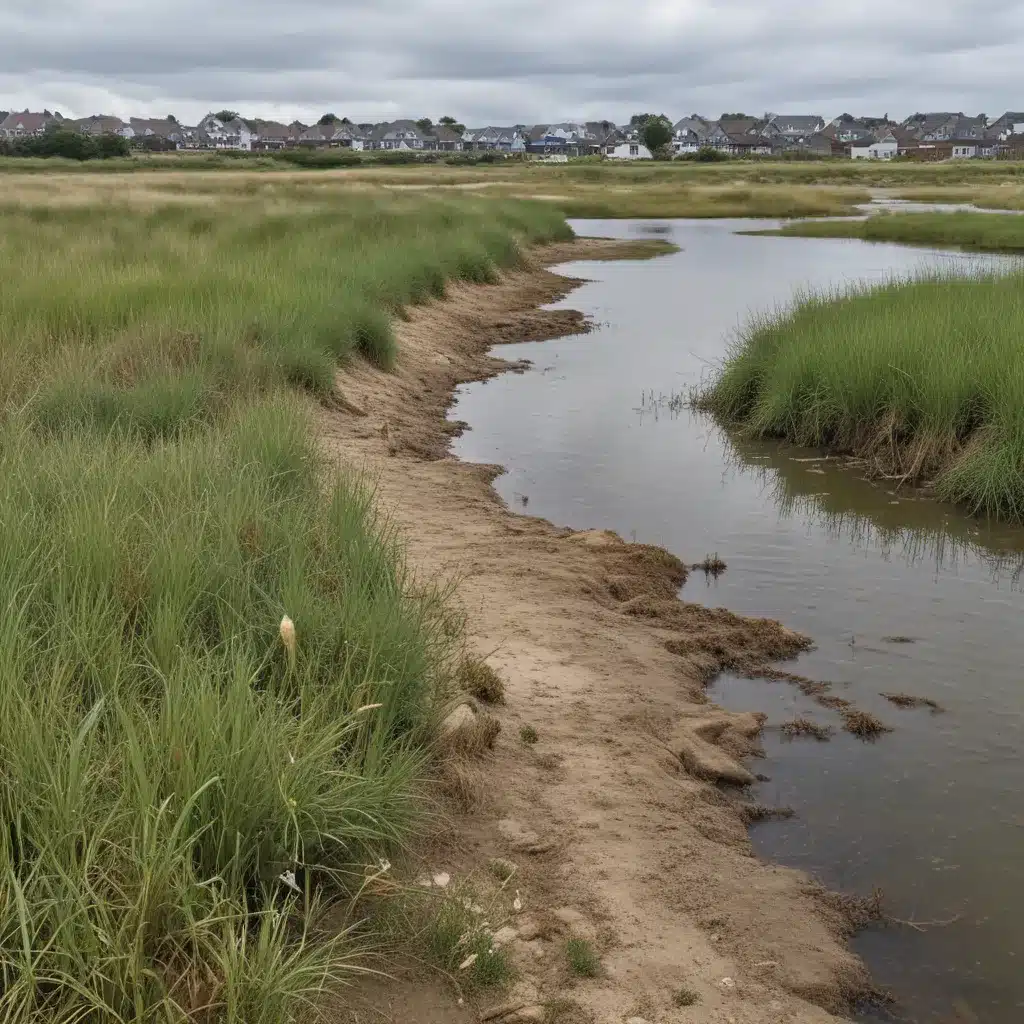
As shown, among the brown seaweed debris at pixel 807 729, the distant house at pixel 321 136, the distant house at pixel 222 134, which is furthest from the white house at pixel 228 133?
the brown seaweed debris at pixel 807 729

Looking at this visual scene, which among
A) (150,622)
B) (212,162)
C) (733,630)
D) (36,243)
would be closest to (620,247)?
(36,243)

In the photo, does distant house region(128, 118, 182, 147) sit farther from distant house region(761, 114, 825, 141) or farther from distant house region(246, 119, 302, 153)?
distant house region(761, 114, 825, 141)

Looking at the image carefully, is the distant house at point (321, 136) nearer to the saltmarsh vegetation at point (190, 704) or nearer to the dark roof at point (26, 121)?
the dark roof at point (26, 121)

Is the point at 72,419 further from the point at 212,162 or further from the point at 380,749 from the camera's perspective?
the point at 212,162

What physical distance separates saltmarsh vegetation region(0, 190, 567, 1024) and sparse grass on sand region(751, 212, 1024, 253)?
34.3 meters

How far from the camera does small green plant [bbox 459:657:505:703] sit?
5777 mm

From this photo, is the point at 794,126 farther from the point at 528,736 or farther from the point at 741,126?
the point at 528,736

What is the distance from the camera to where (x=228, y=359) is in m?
10.6

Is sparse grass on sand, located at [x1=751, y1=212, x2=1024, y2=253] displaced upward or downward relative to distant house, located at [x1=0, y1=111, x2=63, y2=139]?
downward

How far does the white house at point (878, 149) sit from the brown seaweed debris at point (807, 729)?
149 metres

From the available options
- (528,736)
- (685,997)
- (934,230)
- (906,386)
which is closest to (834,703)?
(528,736)

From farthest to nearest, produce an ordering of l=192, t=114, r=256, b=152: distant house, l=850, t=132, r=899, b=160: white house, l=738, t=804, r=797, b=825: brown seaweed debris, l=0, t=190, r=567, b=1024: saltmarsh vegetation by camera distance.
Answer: l=192, t=114, r=256, b=152: distant house → l=850, t=132, r=899, b=160: white house → l=738, t=804, r=797, b=825: brown seaweed debris → l=0, t=190, r=567, b=1024: saltmarsh vegetation

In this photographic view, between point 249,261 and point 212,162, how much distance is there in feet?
216

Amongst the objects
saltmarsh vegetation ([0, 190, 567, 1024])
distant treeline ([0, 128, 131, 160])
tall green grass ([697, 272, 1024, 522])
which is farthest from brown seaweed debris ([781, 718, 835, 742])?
distant treeline ([0, 128, 131, 160])
